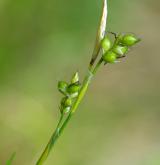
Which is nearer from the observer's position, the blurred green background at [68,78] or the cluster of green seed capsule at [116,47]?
the cluster of green seed capsule at [116,47]

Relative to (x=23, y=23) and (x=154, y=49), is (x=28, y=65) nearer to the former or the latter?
(x=23, y=23)

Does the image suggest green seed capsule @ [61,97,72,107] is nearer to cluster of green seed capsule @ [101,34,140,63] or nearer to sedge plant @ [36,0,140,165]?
sedge plant @ [36,0,140,165]

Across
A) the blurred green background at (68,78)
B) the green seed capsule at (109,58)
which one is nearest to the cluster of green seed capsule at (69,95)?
the green seed capsule at (109,58)

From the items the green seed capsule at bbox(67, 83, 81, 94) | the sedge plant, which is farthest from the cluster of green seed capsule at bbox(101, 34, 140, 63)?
the green seed capsule at bbox(67, 83, 81, 94)

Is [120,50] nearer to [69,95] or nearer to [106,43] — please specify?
[106,43]

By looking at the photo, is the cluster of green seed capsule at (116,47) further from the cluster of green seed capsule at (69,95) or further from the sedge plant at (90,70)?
the cluster of green seed capsule at (69,95)

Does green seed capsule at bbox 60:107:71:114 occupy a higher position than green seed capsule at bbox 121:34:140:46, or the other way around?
green seed capsule at bbox 121:34:140:46

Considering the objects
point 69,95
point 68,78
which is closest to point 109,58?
point 69,95
